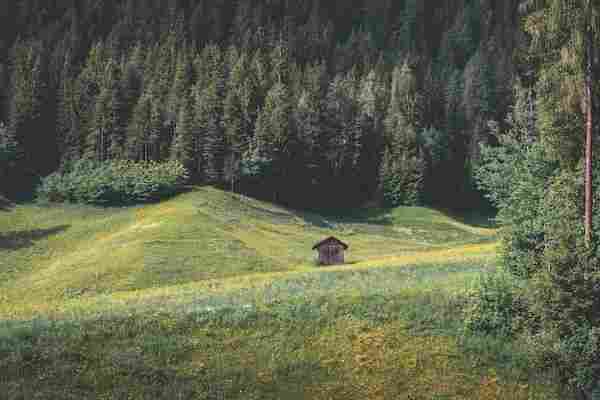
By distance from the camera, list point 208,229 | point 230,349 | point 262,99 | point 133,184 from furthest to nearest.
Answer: point 262,99 < point 133,184 < point 208,229 < point 230,349

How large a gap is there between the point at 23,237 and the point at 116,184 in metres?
19.7

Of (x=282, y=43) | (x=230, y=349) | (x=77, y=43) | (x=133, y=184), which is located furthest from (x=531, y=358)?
(x=77, y=43)

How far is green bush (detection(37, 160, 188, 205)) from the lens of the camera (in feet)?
299

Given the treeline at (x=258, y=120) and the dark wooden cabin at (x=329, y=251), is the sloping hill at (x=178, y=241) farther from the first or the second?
the treeline at (x=258, y=120)

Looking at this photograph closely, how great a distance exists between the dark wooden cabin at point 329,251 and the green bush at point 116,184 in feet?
129

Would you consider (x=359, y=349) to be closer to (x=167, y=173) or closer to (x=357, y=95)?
(x=167, y=173)

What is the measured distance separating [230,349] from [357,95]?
116486 mm

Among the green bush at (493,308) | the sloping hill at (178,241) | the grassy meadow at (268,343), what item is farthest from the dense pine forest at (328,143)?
the grassy meadow at (268,343)

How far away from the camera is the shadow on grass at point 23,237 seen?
228 ft

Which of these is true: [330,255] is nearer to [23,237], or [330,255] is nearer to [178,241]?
[178,241]

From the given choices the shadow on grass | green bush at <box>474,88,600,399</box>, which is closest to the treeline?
the shadow on grass

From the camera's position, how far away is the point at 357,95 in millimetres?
136125

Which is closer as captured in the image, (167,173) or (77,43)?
(167,173)

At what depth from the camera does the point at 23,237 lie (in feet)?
243
